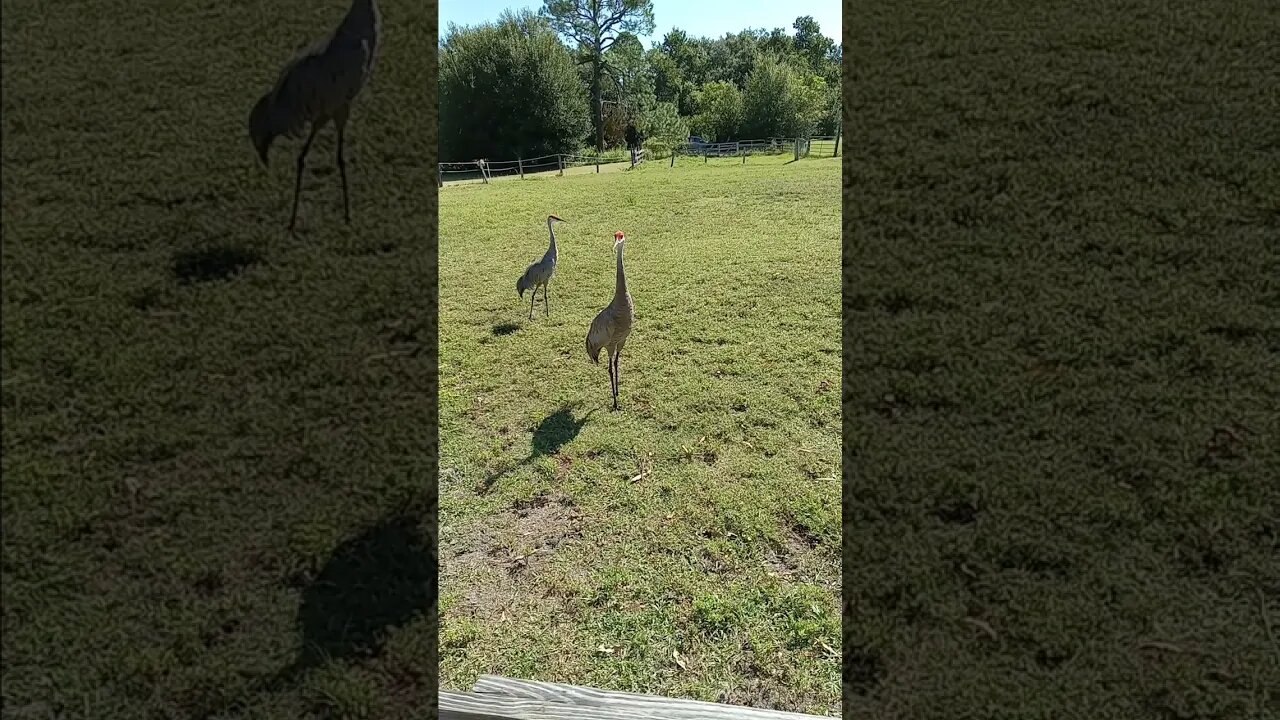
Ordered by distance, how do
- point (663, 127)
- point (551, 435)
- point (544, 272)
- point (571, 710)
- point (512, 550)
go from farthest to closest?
point (663, 127) → point (544, 272) → point (551, 435) → point (512, 550) → point (571, 710)

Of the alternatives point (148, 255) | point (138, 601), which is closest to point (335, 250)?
point (148, 255)

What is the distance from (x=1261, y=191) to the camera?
5.87 ft

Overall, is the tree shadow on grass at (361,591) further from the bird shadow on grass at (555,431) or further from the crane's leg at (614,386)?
the crane's leg at (614,386)

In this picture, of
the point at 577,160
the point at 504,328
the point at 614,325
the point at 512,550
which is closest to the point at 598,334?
the point at 614,325

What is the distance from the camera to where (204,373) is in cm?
117

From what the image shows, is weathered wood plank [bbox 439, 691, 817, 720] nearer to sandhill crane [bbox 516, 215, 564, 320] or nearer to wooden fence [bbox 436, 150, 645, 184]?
sandhill crane [bbox 516, 215, 564, 320]

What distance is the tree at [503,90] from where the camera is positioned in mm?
3021

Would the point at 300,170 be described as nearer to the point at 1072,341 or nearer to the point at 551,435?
the point at 551,435

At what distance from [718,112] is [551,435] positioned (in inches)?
221

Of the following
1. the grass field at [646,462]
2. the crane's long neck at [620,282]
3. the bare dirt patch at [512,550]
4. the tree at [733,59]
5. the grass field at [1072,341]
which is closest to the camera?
the grass field at [1072,341]

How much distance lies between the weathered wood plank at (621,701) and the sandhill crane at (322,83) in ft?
3.47

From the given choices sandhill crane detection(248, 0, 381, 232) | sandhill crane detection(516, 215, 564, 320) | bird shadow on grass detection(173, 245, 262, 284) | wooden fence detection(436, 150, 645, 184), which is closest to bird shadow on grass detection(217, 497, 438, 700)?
bird shadow on grass detection(173, 245, 262, 284)

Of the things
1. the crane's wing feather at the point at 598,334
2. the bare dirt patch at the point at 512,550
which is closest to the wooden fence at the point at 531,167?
the crane's wing feather at the point at 598,334

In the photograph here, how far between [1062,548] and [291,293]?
1971 millimetres
